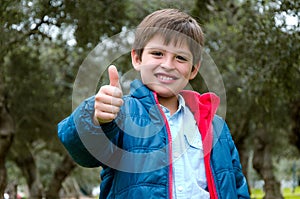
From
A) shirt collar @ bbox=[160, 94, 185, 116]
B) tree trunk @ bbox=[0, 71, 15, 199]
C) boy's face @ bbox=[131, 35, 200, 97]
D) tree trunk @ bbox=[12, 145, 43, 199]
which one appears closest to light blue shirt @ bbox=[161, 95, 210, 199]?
shirt collar @ bbox=[160, 94, 185, 116]

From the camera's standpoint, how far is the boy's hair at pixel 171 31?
2.70m

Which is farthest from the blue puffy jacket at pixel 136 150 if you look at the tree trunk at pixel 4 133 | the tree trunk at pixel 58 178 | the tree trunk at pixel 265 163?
the tree trunk at pixel 265 163

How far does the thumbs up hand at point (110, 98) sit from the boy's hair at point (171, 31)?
23.9 inches

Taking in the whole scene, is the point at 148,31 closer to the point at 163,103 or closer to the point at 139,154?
the point at 163,103

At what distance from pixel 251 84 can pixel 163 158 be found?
889 cm

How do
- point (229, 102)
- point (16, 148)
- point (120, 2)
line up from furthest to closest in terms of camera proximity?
1. point (16, 148)
2. point (229, 102)
3. point (120, 2)

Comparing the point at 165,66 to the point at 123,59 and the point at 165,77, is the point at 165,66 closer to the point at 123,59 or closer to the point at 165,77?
the point at 165,77

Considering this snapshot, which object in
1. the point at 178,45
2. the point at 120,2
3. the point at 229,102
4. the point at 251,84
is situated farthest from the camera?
the point at 229,102

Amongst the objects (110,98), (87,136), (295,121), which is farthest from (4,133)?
(110,98)

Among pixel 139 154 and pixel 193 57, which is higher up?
pixel 193 57

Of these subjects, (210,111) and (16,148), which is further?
(16,148)

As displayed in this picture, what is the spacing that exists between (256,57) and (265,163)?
432 inches

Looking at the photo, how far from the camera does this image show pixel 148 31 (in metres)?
2.72

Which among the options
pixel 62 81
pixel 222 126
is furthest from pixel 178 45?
pixel 62 81
